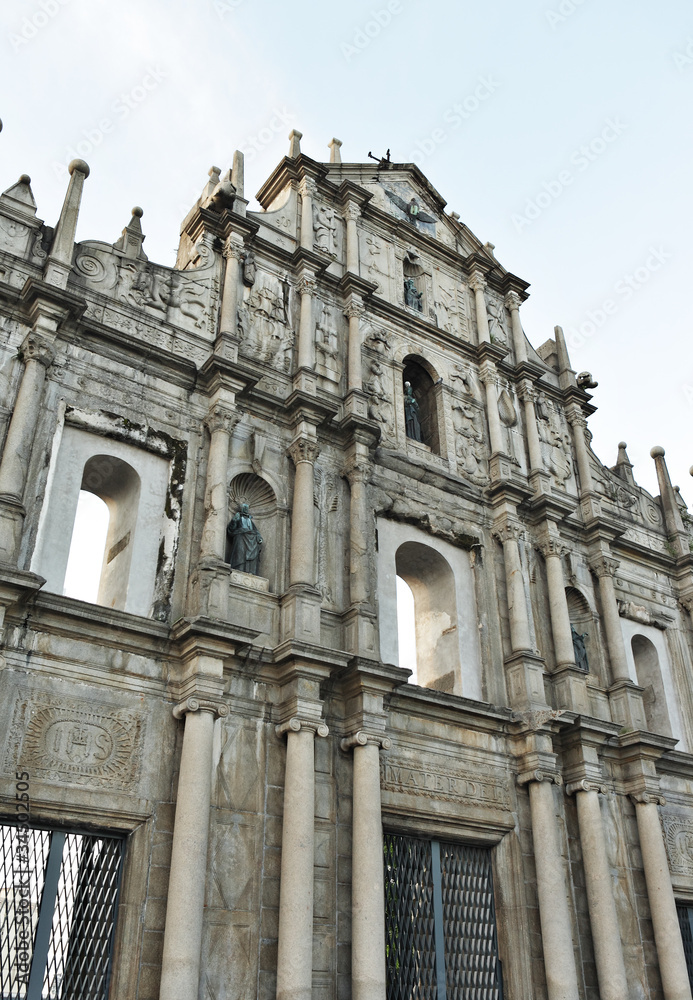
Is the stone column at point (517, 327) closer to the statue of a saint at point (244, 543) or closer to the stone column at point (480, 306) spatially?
the stone column at point (480, 306)

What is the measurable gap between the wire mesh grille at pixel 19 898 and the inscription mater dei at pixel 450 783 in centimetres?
403

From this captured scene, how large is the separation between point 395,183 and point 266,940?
13027 mm

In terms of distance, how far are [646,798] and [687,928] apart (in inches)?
77.5

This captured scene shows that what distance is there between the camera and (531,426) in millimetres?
16047

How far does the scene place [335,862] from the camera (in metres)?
10.1

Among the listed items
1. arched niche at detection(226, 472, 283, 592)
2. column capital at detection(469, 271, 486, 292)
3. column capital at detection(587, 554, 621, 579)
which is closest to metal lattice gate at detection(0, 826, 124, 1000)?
arched niche at detection(226, 472, 283, 592)

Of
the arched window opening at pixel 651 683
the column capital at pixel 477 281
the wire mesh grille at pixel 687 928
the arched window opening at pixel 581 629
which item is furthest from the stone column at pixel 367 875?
the column capital at pixel 477 281

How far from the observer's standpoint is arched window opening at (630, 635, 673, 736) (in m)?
15.5

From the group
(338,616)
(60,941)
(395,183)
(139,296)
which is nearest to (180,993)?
(60,941)

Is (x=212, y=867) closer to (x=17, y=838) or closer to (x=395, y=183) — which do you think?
(x=17, y=838)

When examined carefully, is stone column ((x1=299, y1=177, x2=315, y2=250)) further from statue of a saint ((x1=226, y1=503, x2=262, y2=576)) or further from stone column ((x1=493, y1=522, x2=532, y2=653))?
stone column ((x1=493, y1=522, x2=532, y2=653))

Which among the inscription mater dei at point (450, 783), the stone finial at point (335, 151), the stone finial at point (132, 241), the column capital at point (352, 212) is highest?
the stone finial at point (335, 151)

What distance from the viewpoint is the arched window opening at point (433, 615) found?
516 inches

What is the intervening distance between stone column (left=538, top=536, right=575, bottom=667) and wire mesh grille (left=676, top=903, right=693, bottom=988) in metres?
3.76
